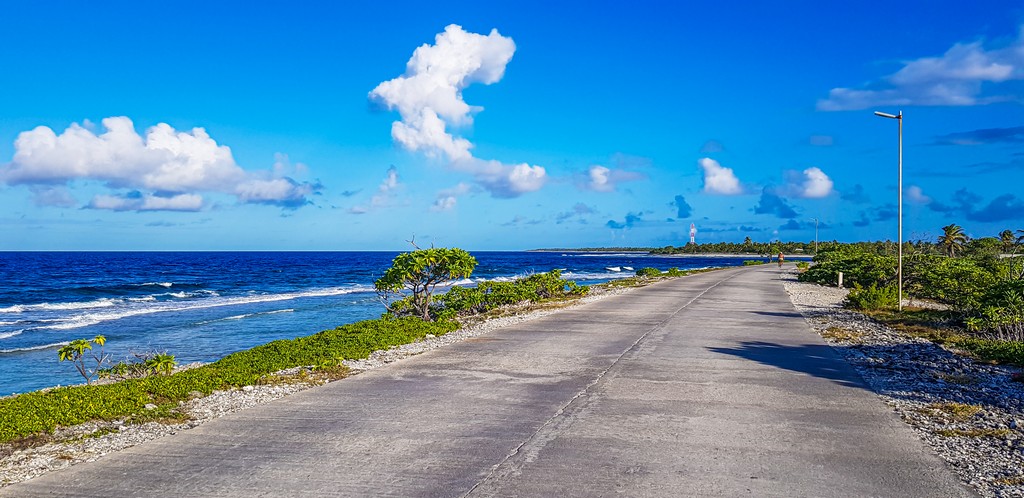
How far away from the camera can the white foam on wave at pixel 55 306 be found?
109 feet

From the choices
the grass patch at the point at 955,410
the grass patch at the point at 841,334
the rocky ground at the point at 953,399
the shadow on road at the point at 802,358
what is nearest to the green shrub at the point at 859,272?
the grass patch at the point at 841,334

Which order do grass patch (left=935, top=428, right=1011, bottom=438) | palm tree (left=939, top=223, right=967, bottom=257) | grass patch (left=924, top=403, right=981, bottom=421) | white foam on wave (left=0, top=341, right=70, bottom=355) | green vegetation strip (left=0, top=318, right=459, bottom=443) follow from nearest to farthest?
grass patch (left=935, top=428, right=1011, bottom=438) → green vegetation strip (left=0, top=318, right=459, bottom=443) → grass patch (left=924, top=403, right=981, bottom=421) → white foam on wave (left=0, top=341, right=70, bottom=355) → palm tree (left=939, top=223, right=967, bottom=257)

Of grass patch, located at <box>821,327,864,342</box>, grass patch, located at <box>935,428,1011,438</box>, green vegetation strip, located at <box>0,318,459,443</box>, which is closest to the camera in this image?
grass patch, located at <box>935,428,1011,438</box>

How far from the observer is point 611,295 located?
2836 centimetres

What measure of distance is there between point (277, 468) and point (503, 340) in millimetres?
8726

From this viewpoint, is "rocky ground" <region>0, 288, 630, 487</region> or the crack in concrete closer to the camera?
the crack in concrete

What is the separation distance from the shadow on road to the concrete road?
81 millimetres

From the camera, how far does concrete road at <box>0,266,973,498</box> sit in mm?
5645

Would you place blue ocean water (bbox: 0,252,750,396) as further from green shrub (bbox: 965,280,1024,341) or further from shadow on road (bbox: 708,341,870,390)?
green shrub (bbox: 965,280,1024,341)

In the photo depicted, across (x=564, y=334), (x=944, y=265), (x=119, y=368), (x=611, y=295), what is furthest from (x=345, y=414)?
(x=944, y=265)

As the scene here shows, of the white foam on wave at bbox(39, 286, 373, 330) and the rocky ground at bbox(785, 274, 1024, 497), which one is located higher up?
the rocky ground at bbox(785, 274, 1024, 497)

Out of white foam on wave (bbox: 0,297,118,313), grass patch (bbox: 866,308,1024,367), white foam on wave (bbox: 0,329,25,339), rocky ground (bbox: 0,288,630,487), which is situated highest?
grass patch (bbox: 866,308,1024,367)

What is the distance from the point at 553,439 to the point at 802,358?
7.24 metres

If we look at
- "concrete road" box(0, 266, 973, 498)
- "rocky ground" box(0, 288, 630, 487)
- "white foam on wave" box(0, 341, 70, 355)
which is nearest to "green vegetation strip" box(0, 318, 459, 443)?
"rocky ground" box(0, 288, 630, 487)
